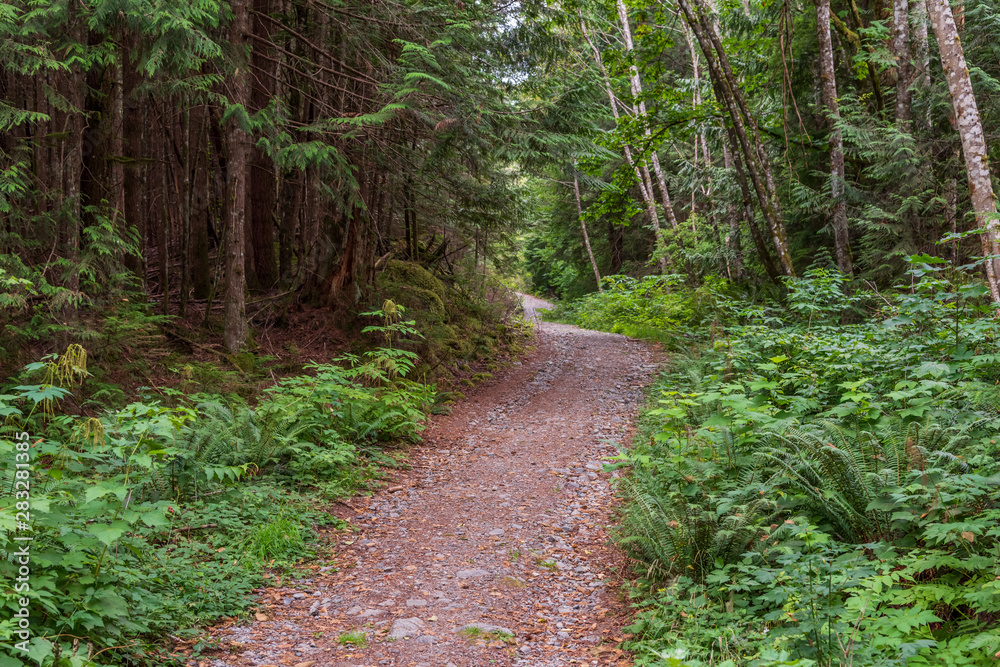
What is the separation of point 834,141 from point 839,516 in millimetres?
9313

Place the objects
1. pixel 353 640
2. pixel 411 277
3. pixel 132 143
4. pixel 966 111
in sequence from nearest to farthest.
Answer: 1. pixel 353 640
2. pixel 966 111
3. pixel 132 143
4. pixel 411 277

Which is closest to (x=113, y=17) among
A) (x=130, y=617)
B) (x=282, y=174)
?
(x=282, y=174)

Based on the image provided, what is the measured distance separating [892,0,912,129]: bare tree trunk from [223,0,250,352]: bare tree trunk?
10.7 m

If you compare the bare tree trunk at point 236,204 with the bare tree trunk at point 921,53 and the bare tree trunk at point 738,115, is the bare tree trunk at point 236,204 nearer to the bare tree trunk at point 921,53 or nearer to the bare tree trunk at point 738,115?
the bare tree trunk at point 738,115

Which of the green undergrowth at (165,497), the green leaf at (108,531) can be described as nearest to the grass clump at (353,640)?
the green undergrowth at (165,497)

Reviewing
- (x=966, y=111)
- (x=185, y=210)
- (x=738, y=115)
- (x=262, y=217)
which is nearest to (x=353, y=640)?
(x=185, y=210)

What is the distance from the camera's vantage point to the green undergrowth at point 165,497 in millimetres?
3182

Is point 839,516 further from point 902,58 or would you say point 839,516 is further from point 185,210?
point 185,210

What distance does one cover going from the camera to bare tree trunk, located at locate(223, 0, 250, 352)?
8.47 m

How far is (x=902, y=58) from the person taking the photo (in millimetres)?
10320

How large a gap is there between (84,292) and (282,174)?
17.2ft

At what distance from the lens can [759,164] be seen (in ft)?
36.1

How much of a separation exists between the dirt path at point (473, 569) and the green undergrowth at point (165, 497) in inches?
16.5

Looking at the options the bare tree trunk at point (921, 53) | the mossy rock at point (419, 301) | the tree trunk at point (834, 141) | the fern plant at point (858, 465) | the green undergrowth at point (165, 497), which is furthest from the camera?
the mossy rock at point (419, 301)
